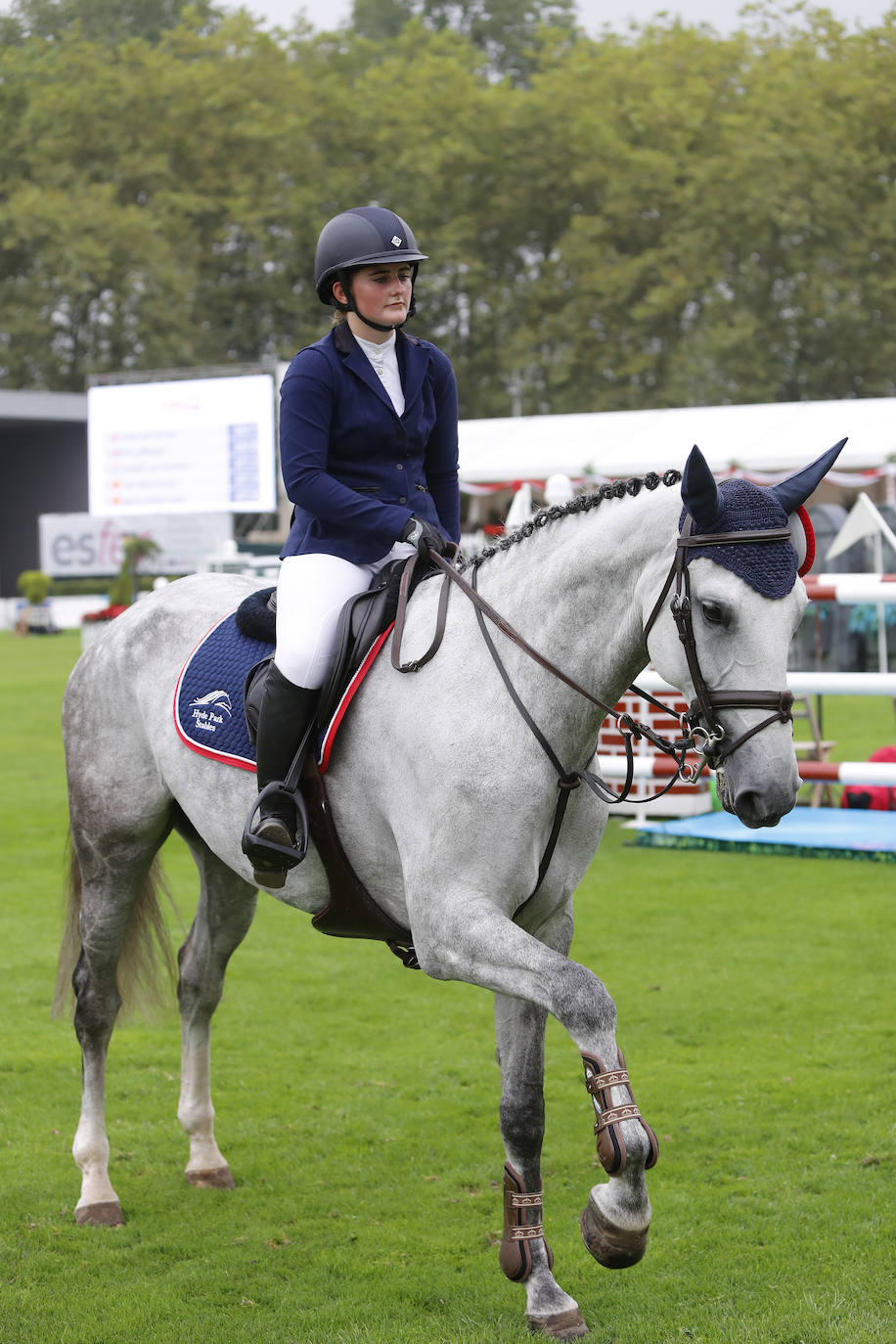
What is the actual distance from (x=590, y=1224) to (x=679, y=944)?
16.5 feet

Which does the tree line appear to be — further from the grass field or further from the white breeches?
the white breeches

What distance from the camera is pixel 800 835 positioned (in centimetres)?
1064

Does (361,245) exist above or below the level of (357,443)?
above

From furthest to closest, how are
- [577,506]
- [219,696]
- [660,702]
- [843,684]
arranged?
[843,684] < [219,696] < [577,506] < [660,702]

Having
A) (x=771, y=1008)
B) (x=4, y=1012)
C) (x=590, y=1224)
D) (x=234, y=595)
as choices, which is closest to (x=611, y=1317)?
(x=590, y=1224)

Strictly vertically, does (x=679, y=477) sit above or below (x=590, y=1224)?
above

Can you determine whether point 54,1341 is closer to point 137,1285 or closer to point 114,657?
point 137,1285

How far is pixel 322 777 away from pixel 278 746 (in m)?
0.16

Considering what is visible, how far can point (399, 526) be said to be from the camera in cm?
415

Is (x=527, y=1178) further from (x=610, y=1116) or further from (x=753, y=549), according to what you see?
(x=753, y=549)

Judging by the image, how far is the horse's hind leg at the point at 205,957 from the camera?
17.5 ft

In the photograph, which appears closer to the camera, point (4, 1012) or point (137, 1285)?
point (137, 1285)

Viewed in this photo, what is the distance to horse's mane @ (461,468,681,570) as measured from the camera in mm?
3711

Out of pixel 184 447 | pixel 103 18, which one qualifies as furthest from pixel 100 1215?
pixel 103 18
